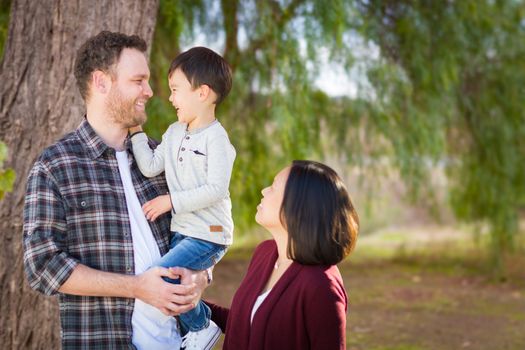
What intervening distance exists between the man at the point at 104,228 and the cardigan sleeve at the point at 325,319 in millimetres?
441

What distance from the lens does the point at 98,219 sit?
2268 millimetres

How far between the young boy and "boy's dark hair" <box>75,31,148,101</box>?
0.18 meters

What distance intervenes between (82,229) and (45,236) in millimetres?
126

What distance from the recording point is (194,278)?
2.36 meters

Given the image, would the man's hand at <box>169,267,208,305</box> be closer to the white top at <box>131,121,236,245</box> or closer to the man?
the man

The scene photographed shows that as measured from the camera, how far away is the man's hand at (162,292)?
7.11 feet

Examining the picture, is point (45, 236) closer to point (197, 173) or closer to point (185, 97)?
point (197, 173)

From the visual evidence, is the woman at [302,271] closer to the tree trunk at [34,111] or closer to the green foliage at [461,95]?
the tree trunk at [34,111]

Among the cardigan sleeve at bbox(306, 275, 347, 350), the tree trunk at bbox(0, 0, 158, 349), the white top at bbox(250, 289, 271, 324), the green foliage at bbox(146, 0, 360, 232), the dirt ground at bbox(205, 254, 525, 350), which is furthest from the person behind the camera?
the dirt ground at bbox(205, 254, 525, 350)

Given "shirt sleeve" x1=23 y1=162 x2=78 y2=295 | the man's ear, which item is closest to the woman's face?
"shirt sleeve" x1=23 y1=162 x2=78 y2=295

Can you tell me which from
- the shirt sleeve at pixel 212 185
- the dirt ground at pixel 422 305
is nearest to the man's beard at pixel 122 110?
the shirt sleeve at pixel 212 185

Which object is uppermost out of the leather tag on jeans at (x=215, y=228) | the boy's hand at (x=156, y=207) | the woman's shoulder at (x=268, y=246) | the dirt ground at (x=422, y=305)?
the boy's hand at (x=156, y=207)

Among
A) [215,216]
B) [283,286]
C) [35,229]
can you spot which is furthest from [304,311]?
[35,229]

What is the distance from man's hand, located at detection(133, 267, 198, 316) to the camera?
2.17 metres
